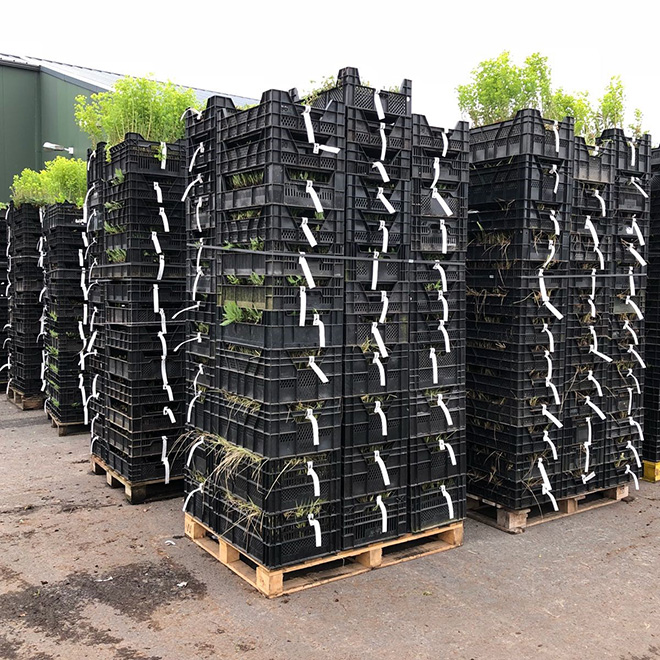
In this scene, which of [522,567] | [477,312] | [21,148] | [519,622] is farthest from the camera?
[21,148]

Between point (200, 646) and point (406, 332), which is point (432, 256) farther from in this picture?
point (200, 646)

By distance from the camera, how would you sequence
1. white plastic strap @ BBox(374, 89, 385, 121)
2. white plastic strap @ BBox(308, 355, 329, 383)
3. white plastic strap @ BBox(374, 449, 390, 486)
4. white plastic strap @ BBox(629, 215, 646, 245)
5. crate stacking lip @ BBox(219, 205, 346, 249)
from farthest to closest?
white plastic strap @ BBox(629, 215, 646, 245)
white plastic strap @ BBox(374, 449, 390, 486)
white plastic strap @ BBox(374, 89, 385, 121)
white plastic strap @ BBox(308, 355, 329, 383)
crate stacking lip @ BBox(219, 205, 346, 249)

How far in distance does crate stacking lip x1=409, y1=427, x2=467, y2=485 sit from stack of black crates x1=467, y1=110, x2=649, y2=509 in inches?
26.3

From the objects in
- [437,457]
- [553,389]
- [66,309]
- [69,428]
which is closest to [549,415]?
[553,389]

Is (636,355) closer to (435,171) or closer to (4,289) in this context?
(435,171)

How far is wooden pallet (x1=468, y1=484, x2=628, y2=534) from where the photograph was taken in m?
6.08

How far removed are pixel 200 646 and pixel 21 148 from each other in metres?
24.9

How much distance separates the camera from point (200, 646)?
13.6 ft

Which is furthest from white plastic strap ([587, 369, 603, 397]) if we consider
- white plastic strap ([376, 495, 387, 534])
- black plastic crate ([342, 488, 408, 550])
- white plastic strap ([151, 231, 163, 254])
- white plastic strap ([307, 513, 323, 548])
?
white plastic strap ([151, 231, 163, 254])

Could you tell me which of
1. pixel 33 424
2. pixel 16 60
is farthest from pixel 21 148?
pixel 33 424

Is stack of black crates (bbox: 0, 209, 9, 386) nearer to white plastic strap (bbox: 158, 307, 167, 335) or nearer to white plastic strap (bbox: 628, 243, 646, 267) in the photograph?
white plastic strap (bbox: 158, 307, 167, 335)

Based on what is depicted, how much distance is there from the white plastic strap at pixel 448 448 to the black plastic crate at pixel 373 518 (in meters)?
0.51

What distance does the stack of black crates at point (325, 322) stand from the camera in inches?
187

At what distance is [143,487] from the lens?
6.82 m
